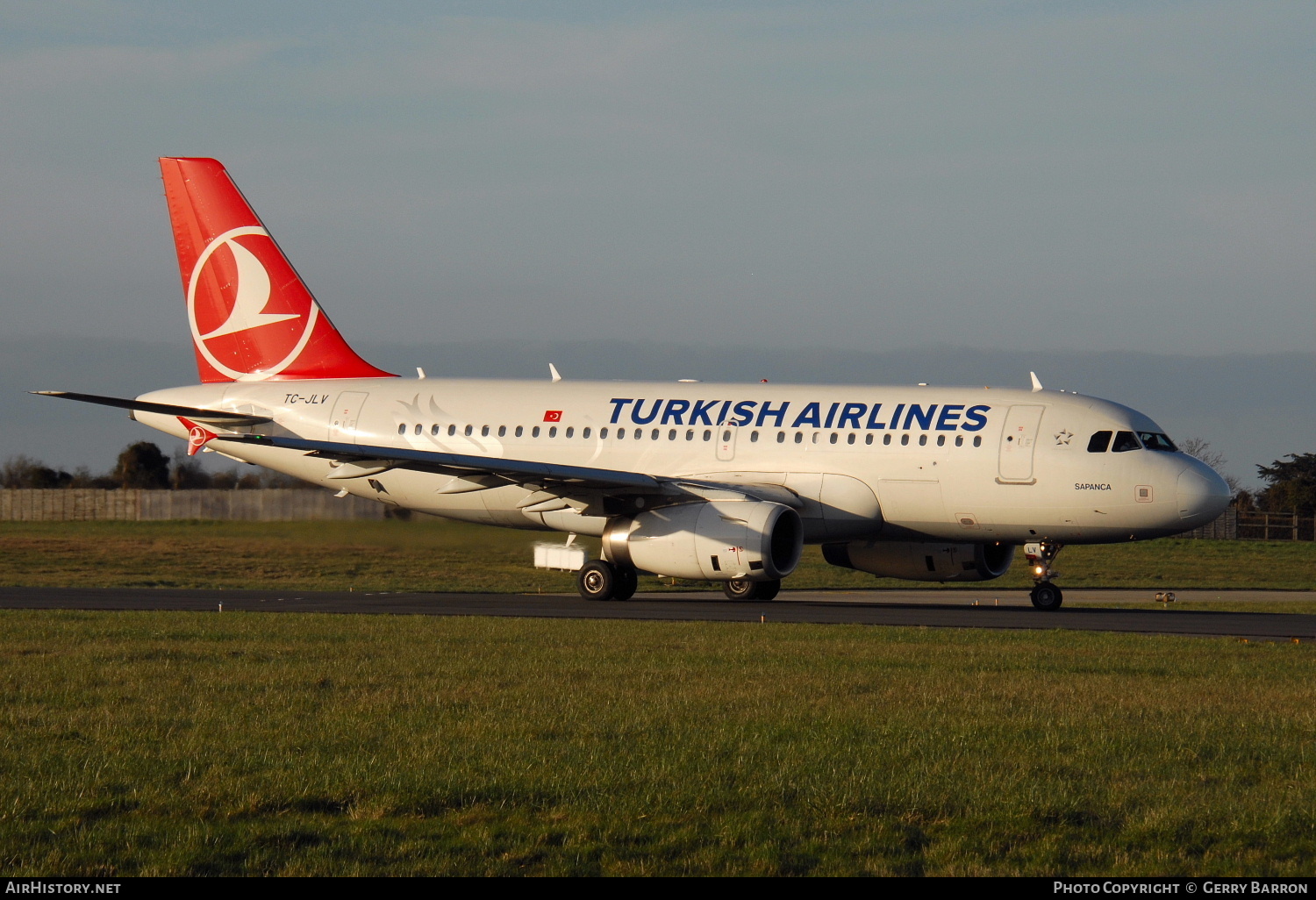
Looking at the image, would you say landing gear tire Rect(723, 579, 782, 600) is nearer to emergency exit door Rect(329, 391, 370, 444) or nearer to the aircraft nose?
the aircraft nose

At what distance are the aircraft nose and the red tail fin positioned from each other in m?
16.7

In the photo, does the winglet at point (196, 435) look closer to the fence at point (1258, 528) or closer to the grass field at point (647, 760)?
the grass field at point (647, 760)

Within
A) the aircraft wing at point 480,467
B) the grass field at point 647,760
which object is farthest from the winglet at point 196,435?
the grass field at point 647,760

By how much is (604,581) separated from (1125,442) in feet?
31.0

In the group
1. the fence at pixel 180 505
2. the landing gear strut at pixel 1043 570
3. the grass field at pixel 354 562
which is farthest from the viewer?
the fence at pixel 180 505

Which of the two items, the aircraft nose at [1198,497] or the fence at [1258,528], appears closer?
the aircraft nose at [1198,497]

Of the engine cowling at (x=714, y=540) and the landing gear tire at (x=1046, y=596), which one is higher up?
the engine cowling at (x=714, y=540)

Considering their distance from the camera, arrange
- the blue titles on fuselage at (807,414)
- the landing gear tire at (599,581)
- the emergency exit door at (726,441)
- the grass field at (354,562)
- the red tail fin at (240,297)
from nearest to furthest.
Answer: the blue titles on fuselage at (807,414) → the landing gear tire at (599,581) → the emergency exit door at (726,441) → the grass field at (354,562) → the red tail fin at (240,297)

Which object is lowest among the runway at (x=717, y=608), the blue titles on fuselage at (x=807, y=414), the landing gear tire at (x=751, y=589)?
the runway at (x=717, y=608)

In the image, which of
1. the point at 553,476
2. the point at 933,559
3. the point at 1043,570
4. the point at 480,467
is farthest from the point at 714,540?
the point at 1043,570

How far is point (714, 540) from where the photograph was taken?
79.1 feet

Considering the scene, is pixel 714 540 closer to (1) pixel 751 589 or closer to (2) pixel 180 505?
(1) pixel 751 589

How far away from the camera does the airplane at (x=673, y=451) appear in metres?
24.5

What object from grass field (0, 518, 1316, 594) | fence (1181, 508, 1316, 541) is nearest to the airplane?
grass field (0, 518, 1316, 594)
